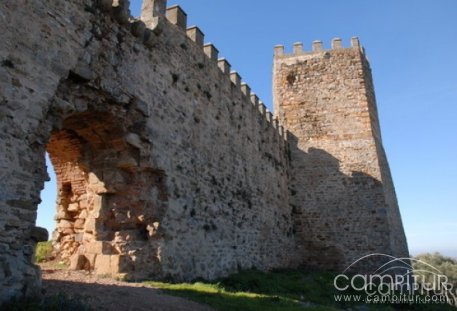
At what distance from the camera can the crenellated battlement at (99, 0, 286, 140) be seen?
6.76m

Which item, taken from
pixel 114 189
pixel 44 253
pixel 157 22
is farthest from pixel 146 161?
pixel 44 253

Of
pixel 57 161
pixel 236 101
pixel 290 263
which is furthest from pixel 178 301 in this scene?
pixel 290 263

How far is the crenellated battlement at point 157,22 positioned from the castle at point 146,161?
0.03m

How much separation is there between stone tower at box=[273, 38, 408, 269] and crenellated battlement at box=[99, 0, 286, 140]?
5815 millimetres

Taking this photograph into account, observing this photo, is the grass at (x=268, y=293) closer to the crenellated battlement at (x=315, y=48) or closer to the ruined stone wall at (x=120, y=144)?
the ruined stone wall at (x=120, y=144)

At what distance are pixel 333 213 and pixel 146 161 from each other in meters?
9.86

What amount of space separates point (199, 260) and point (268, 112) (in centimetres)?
747

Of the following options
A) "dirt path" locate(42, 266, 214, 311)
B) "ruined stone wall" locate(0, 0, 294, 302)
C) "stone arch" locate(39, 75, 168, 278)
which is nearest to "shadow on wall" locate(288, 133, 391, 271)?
"ruined stone wall" locate(0, 0, 294, 302)

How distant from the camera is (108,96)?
6406mm

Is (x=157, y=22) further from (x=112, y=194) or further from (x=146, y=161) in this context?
(x=112, y=194)

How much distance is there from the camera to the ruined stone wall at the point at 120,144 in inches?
185

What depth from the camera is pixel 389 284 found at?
1316cm

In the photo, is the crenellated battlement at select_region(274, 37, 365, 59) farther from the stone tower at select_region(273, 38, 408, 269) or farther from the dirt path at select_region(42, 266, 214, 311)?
the dirt path at select_region(42, 266, 214, 311)

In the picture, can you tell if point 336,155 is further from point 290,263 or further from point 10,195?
point 10,195
